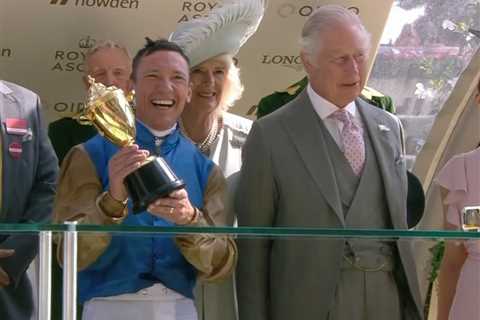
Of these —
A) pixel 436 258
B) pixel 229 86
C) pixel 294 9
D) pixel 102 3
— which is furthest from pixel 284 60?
pixel 436 258

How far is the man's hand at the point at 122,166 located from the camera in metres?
2.51

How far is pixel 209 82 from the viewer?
3.37 metres

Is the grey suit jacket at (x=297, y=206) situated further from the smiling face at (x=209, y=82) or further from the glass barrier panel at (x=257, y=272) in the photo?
the smiling face at (x=209, y=82)

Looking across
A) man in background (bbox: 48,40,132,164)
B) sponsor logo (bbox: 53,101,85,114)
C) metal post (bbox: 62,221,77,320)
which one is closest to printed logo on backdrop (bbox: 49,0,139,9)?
sponsor logo (bbox: 53,101,85,114)

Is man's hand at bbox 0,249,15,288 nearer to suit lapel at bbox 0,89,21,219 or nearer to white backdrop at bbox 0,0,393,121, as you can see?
suit lapel at bbox 0,89,21,219

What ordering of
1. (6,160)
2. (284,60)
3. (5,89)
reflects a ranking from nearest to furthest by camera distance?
1. (6,160)
2. (5,89)
3. (284,60)

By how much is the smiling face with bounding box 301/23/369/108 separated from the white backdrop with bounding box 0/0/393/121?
5.48 ft

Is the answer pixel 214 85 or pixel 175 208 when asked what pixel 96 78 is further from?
pixel 175 208

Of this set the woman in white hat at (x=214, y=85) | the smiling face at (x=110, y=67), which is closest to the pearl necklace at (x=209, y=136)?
the woman in white hat at (x=214, y=85)

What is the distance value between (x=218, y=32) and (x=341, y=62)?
509mm

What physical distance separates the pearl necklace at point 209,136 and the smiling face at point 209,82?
0.05 meters

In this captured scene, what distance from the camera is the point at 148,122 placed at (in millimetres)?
2842

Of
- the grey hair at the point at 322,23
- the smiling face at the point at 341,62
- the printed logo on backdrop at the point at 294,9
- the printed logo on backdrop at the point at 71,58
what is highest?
the printed logo on backdrop at the point at 294,9

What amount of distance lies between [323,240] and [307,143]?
0.58m
